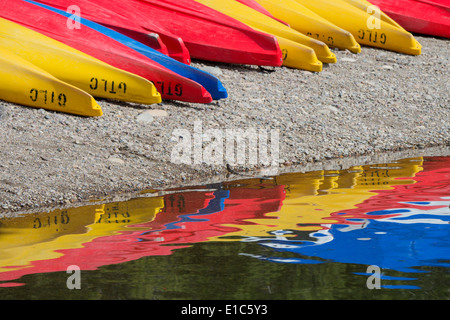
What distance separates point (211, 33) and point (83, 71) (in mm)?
1820

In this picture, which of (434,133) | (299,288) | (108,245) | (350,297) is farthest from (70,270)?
(434,133)

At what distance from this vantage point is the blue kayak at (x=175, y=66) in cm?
705

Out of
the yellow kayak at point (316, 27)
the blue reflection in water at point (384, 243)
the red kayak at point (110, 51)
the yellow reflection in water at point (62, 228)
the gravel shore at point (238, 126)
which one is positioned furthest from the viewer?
the yellow kayak at point (316, 27)

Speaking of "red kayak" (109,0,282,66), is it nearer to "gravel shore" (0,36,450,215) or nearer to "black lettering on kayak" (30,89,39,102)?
"gravel shore" (0,36,450,215)

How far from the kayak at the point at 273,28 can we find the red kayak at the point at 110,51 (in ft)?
5.48

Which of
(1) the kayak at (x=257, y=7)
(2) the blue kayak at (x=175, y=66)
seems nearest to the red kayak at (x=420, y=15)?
(1) the kayak at (x=257, y=7)

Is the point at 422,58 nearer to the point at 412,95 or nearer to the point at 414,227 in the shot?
the point at 412,95

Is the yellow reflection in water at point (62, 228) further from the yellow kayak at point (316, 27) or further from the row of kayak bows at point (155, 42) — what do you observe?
the yellow kayak at point (316, 27)

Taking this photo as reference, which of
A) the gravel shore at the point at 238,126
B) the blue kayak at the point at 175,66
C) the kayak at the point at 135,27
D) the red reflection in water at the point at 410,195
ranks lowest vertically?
the red reflection in water at the point at 410,195

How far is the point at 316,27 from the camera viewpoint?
9086mm

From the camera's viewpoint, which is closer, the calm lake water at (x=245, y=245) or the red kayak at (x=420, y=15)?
the calm lake water at (x=245, y=245)

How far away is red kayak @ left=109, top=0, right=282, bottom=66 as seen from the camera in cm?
798

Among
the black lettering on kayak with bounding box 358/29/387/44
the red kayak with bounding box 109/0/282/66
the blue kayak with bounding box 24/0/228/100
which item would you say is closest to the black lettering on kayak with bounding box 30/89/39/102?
the blue kayak with bounding box 24/0/228/100

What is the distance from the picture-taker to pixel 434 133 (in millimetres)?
7043
